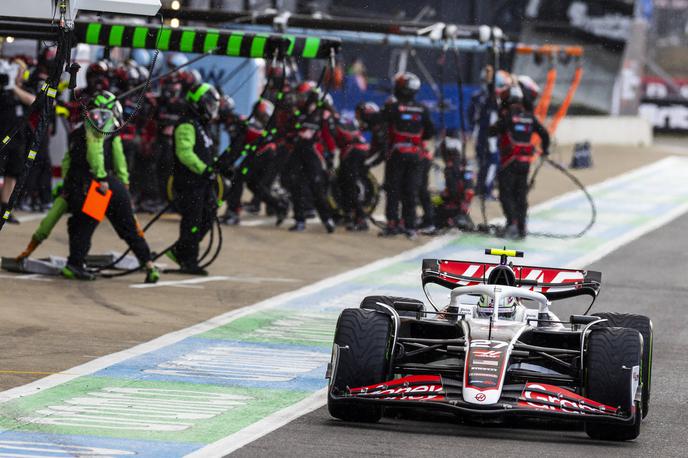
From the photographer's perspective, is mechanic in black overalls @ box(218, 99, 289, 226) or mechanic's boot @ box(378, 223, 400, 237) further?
mechanic in black overalls @ box(218, 99, 289, 226)

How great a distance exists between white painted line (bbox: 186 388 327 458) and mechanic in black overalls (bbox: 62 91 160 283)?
5.55 metres

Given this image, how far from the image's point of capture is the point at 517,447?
28.7ft

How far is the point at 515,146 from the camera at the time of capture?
21281mm

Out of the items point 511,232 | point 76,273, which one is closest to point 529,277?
point 76,273

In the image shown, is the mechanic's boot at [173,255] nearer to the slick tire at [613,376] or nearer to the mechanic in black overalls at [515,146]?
the mechanic in black overalls at [515,146]

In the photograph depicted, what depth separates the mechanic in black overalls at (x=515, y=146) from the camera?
21250 millimetres

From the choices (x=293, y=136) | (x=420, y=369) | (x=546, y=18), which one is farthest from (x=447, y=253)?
(x=546, y=18)

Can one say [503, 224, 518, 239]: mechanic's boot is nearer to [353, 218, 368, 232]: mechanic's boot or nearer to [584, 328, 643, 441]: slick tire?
[353, 218, 368, 232]: mechanic's boot

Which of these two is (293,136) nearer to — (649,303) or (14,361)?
(649,303)

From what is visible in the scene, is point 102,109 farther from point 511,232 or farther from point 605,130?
point 605,130

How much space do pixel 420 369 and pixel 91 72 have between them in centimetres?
807

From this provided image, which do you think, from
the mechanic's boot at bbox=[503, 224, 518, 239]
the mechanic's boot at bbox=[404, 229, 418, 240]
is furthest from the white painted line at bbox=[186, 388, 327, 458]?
the mechanic's boot at bbox=[503, 224, 518, 239]

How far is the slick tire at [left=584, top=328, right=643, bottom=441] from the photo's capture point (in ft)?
28.9

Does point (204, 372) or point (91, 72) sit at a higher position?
point (91, 72)
